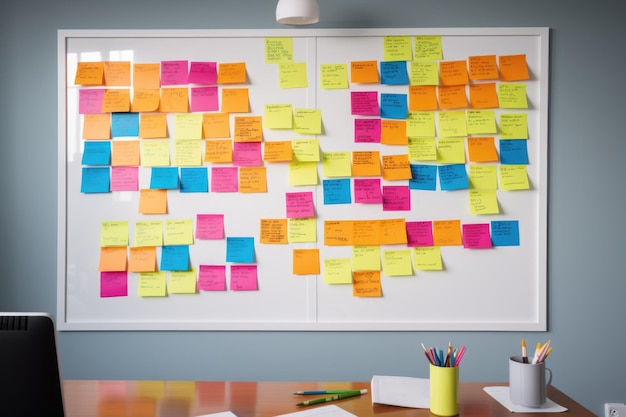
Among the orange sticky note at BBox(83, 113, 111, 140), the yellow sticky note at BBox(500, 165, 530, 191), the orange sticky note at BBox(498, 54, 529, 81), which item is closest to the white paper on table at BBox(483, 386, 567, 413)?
the yellow sticky note at BBox(500, 165, 530, 191)

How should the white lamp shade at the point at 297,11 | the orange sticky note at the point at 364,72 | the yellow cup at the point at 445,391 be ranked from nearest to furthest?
the yellow cup at the point at 445,391 → the white lamp shade at the point at 297,11 → the orange sticky note at the point at 364,72

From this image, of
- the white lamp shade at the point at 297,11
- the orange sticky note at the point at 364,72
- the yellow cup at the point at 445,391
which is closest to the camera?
the yellow cup at the point at 445,391

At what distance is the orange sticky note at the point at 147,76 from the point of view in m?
2.72

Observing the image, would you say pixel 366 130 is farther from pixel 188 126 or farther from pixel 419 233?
pixel 188 126

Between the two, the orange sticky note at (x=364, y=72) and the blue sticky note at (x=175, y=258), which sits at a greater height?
the orange sticky note at (x=364, y=72)

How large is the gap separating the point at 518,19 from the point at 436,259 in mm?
1163

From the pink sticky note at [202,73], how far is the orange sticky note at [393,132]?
0.80m

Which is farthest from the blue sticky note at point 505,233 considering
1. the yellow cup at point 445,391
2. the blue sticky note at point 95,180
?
the blue sticky note at point 95,180

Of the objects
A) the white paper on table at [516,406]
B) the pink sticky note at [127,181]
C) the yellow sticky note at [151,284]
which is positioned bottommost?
the white paper on table at [516,406]

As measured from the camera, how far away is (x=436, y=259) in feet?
8.91

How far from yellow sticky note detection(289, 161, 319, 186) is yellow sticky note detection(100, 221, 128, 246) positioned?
2.61 ft

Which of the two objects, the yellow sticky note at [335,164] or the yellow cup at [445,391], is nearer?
the yellow cup at [445,391]

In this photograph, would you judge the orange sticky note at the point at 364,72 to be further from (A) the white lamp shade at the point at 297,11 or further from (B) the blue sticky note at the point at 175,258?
(B) the blue sticky note at the point at 175,258

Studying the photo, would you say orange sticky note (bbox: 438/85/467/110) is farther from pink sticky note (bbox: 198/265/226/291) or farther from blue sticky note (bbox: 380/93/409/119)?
pink sticky note (bbox: 198/265/226/291)
